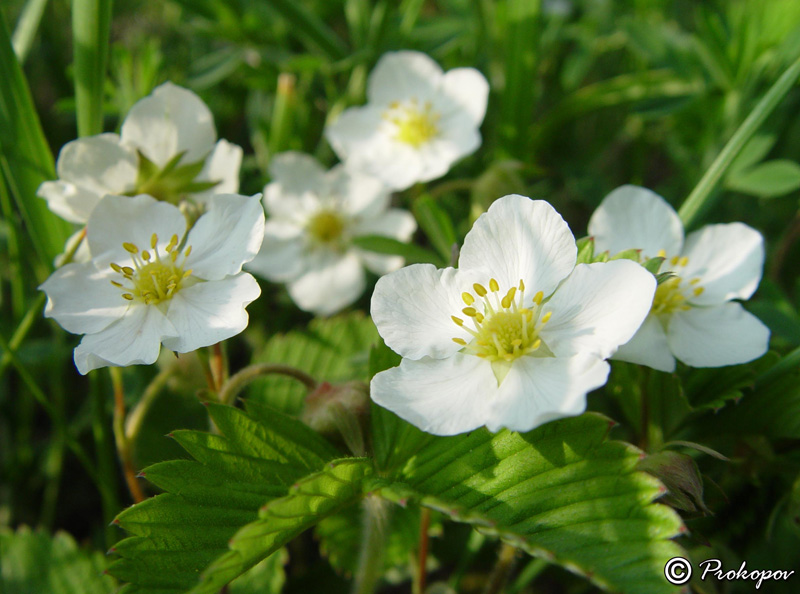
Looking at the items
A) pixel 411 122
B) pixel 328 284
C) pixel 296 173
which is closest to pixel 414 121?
pixel 411 122

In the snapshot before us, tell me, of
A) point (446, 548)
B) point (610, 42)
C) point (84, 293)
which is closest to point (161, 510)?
point (84, 293)

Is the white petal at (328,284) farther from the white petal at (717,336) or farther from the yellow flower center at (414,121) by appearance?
the white petal at (717,336)

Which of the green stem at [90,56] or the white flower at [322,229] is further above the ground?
the green stem at [90,56]

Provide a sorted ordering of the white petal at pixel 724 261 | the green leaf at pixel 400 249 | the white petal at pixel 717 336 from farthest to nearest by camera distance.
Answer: the green leaf at pixel 400 249
the white petal at pixel 724 261
the white petal at pixel 717 336

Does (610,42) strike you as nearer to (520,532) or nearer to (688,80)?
(688,80)

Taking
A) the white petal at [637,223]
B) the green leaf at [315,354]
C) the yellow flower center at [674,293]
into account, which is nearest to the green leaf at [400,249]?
the green leaf at [315,354]

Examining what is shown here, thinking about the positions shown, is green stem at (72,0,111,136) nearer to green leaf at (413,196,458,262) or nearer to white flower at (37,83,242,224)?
white flower at (37,83,242,224)
